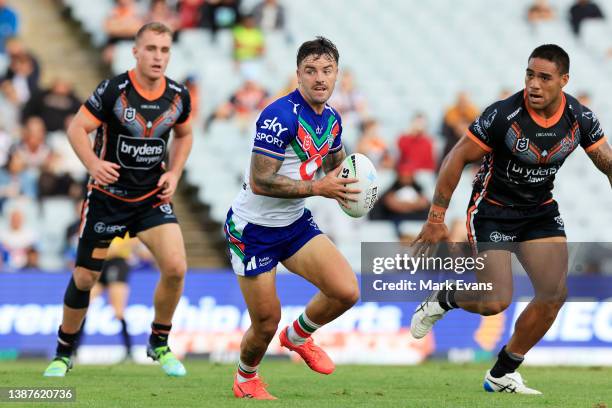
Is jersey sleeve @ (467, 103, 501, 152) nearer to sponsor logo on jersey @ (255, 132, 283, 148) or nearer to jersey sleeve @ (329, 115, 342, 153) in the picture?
jersey sleeve @ (329, 115, 342, 153)

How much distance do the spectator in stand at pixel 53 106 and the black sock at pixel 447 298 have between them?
30.3ft

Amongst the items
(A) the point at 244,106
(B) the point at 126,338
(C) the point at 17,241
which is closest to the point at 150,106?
(B) the point at 126,338

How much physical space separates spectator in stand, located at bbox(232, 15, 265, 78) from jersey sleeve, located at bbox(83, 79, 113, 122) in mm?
9385

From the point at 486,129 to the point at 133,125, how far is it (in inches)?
130

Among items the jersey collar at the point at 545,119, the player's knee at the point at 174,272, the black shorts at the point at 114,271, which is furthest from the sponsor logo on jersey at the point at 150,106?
the black shorts at the point at 114,271

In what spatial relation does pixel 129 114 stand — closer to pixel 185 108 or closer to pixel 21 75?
pixel 185 108

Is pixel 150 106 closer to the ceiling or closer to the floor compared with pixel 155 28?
closer to the floor

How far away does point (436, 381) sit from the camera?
442 inches

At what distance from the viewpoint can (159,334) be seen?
1135 cm

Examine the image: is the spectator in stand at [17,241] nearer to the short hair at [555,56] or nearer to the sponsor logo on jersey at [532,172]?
the sponsor logo on jersey at [532,172]

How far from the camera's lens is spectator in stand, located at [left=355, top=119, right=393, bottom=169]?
18547 mm

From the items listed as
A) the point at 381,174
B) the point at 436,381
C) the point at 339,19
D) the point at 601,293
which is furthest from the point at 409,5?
the point at 436,381

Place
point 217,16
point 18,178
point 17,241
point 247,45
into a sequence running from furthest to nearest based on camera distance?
point 217,16 → point 247,45 → point 18,178 → point 17,241

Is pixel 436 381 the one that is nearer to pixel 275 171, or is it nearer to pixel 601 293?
pixel 275 171
